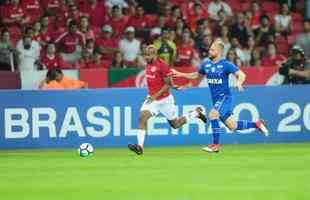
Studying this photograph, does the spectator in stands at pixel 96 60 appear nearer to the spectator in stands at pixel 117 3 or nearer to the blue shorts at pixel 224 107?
the spectator in stands at pixel 117 3

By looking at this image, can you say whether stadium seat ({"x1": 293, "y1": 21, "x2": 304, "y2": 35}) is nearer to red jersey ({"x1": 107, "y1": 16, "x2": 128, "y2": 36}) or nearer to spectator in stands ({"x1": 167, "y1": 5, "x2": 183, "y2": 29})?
spectator in stands ({"x1": 167, "y1": 5, "x2": 183, "y2": 29})

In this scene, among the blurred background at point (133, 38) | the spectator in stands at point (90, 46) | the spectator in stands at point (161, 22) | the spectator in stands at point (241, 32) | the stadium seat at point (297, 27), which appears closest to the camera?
the blurred background at point (133, 38)

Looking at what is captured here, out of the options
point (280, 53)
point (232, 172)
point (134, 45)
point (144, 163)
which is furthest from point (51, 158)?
point (280, 53)

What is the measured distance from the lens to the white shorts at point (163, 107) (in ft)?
57.4

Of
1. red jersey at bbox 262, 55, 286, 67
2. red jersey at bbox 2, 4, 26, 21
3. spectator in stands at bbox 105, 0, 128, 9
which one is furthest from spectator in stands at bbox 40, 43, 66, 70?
red jersey at bbox 262, 55, 286, 67

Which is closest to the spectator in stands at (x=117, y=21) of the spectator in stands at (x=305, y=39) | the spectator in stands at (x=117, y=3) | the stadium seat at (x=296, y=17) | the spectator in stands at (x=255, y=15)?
the spectator in stands at (x=117, y=3)

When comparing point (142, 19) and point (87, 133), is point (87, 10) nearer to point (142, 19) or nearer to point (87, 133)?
point (142, 19)

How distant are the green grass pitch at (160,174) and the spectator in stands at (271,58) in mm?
5050

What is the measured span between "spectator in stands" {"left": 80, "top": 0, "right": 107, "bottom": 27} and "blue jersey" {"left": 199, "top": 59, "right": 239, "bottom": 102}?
805 cm

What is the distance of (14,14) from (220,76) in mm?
8680

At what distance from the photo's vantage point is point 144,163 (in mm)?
15336

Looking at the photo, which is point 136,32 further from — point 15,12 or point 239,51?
point 15,12

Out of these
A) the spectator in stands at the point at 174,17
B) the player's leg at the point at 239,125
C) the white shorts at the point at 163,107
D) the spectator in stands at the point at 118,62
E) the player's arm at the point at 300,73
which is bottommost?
the player's leg at the point at 239,125

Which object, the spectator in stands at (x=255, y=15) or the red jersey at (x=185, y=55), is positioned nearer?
the red jersey at (x=185, y=55)
